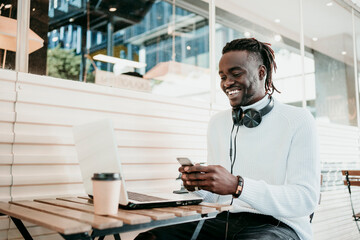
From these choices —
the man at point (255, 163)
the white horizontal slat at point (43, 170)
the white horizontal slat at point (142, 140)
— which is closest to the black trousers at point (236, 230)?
the man at point (255, 163)

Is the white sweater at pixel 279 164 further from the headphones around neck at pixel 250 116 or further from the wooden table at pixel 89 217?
the wooden table at pixel 89 217

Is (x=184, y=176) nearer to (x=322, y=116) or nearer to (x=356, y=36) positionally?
(x=322, y=116)

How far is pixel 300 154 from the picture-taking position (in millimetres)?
1676

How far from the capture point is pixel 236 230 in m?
1.64

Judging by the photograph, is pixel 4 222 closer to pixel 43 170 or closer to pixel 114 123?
pixel 43 170

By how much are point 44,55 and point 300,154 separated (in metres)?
1.52

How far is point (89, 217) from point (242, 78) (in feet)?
3.83

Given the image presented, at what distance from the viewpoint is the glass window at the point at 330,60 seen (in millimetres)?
4742

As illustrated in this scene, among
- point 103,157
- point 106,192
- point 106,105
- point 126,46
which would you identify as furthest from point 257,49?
point 126,46

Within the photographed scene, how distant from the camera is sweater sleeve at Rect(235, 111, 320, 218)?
1524 millimetres

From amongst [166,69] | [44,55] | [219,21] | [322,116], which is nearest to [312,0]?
[322,116]

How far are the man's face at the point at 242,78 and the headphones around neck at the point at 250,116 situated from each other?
0.07 metres

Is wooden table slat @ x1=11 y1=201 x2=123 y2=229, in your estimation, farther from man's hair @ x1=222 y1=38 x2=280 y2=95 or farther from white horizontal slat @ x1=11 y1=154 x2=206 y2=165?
man's hair @ x1=222 y1=38 x2=280 y2=95

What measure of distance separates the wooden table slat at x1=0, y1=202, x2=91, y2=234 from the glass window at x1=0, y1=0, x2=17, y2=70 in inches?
31.3
